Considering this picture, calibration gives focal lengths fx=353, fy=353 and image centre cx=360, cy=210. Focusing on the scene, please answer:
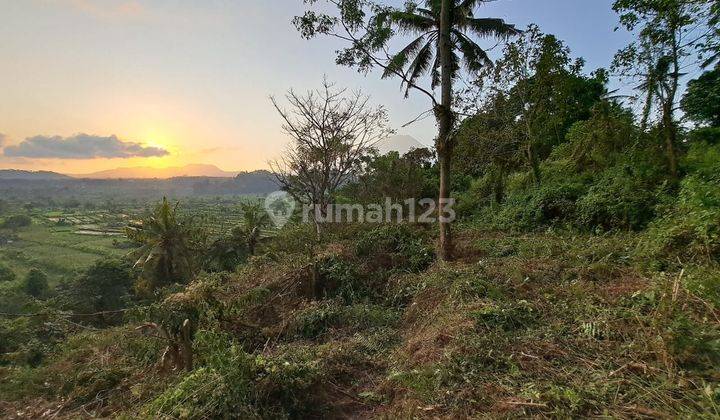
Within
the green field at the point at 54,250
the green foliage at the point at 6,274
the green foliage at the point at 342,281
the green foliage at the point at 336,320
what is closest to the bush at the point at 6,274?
the green foliage at the point at 6,274

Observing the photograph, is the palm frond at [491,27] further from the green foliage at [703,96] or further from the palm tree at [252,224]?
the palm tree at [252,224]

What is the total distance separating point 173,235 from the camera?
18.0 m

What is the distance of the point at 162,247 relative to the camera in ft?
58.0

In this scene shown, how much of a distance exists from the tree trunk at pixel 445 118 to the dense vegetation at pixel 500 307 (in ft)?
0.91

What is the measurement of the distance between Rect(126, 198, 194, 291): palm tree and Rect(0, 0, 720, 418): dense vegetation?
5280mm

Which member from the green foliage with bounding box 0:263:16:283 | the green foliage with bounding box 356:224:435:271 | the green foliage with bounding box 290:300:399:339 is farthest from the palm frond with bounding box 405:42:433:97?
the green foliage with bounding box 0:263:16:283

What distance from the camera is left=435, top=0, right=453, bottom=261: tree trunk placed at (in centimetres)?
759

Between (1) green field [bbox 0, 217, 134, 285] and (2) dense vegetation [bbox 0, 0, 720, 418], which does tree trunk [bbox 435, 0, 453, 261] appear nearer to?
(2) dense vegetation [bbox 0, 0, 720, 418]

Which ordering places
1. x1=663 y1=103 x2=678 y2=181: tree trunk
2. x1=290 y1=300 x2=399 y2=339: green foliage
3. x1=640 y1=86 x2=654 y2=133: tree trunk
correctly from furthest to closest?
1. x1=640 y1=86 x2=654 y2=133: tree trunk
2. x1=663 y1=103 x2=678 y2=181: tree trunk
3. x1=290 y1=300 x2=399 y2=339: green foliage

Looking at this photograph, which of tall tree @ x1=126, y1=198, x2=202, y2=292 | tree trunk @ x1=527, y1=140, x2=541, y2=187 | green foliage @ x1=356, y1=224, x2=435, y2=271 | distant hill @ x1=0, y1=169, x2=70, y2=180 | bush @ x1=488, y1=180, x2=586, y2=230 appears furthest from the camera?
distant hill @ x1=0, y1=169, x2=70, y2=180

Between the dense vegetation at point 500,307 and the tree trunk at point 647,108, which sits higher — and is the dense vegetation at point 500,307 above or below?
below

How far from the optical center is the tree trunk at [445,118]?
7590mm

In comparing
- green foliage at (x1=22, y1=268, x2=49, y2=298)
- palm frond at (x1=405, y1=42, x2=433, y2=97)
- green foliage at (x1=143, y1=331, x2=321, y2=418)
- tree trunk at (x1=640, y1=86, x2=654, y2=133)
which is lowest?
green foliage at (x1=22, y1=268, x2=49, y2=298)

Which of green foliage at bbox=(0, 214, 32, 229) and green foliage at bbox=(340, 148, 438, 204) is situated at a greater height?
green foliage at bbox=(340, 148, 438, 204)
